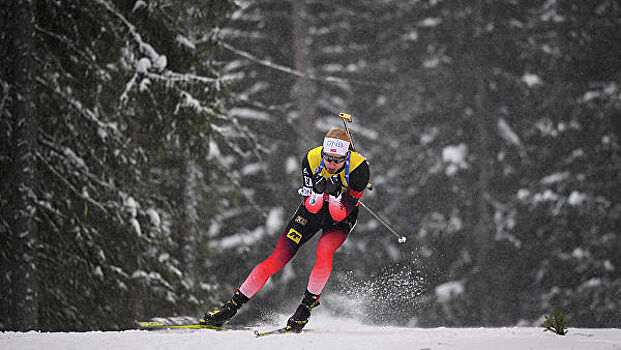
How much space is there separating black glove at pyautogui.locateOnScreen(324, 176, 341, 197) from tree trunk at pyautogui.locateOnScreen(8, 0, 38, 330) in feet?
16.3

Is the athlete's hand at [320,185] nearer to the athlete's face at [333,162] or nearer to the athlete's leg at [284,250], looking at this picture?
the athlete's face at [333,162]

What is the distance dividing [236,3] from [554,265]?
44.7 ft

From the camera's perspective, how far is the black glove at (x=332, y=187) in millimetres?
7902

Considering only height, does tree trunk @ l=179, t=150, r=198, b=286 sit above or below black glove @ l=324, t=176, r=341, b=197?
above

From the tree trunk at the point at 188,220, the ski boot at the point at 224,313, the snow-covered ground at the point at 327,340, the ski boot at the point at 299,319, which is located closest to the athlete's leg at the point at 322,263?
the ski boot at the point at 299,319

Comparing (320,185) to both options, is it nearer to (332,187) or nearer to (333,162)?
(332,187)

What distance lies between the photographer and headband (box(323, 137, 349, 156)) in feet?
25.6

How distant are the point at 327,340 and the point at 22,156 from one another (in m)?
5.81

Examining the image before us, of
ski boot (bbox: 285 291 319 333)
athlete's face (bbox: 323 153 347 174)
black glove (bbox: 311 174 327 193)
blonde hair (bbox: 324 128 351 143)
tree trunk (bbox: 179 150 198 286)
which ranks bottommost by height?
ski boot (bbox: 285 291 319 333)

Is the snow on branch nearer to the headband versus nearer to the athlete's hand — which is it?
the athlete's hand

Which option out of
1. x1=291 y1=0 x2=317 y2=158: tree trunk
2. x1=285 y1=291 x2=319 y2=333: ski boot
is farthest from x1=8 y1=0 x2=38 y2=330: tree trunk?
x1=291 y1=0 x2=317 y2=158: tree trunk

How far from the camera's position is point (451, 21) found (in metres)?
23.8

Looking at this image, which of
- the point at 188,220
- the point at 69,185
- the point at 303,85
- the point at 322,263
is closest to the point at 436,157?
the point at 303,85

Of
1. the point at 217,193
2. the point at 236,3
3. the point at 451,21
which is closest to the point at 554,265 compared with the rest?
the point at 451,21
